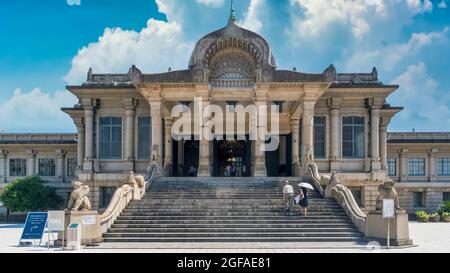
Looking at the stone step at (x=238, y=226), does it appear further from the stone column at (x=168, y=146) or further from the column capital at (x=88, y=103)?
the column capital at (x=88, y=103)

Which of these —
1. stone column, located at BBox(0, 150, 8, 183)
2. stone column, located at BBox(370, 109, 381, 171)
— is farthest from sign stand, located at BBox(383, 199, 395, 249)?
stone column, located at BBox(0, 150, 8, 183)

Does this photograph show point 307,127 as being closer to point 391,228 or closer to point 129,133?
point 129,133

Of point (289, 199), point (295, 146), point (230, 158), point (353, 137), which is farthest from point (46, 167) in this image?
point (289, 199)

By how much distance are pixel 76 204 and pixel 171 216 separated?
405 cm

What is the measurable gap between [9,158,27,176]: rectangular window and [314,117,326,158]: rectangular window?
2559cm

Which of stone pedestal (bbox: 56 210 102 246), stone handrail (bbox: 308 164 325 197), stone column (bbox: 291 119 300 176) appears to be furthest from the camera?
stone column (bbox: 291 119 300 176)

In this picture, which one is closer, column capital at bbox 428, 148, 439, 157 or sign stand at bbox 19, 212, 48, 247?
sign stand at bbox 19, 212, 48, 247

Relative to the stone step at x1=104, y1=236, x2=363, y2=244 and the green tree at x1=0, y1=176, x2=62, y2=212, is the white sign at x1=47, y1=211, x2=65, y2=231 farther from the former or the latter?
the green tree at x1=0, y1=176, x2=62, y2=212

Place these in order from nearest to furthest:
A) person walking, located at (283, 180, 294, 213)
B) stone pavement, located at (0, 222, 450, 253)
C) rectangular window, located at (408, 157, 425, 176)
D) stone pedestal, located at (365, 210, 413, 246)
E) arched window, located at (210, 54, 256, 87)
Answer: stone pavement, located at (0, 222, 450, 253) → stone pedestal, located at (365, 210, 413, 246) → person walking, located at (283, 180, 294, 213) → arched window, located at (210, 54, 256, 87) → rectangular window, located at (408, 157, 425, 176)

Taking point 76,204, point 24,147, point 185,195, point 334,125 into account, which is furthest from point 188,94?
point 24,147

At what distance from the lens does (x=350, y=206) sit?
70.1 feet

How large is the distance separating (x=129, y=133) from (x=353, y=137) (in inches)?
536

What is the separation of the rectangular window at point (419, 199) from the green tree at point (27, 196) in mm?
29021

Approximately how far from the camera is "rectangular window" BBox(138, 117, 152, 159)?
32.1 metres
